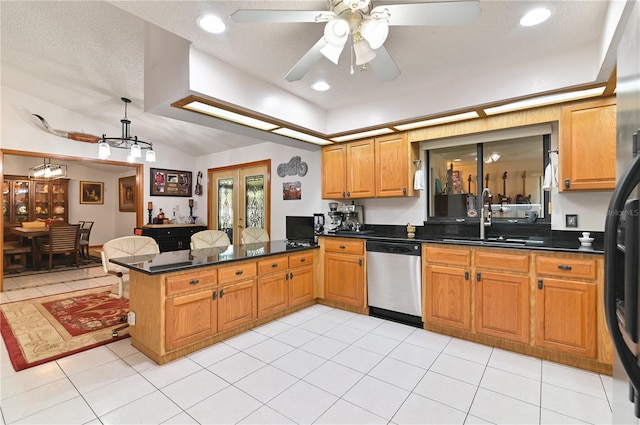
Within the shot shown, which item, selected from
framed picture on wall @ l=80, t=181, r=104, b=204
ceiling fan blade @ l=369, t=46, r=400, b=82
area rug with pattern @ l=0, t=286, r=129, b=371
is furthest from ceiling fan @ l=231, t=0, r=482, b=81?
framed picture on wall @ l=80, t=181, r=104, b=204

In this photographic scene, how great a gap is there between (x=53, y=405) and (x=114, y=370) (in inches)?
17.5

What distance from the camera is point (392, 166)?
3.78 meters

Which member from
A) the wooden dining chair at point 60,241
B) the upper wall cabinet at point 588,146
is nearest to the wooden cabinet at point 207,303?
the upper wall cabinet at point 588,146

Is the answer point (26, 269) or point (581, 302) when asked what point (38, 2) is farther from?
point (26, 269)

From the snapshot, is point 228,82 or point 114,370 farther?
point 228,82

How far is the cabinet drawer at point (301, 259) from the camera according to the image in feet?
12.2

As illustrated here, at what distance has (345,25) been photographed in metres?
1.55

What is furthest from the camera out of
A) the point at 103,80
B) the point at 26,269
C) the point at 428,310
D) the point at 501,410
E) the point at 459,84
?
the point at 26,269

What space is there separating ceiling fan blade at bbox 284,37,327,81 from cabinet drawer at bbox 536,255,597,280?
96.9 inches

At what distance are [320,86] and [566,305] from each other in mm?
→ 2993

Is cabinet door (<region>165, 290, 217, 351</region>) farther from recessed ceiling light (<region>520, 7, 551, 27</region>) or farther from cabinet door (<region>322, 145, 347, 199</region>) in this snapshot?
recessed ceiling light (<region>520, 7, 551, 27</region>)

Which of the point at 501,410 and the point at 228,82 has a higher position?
the point at 228,82

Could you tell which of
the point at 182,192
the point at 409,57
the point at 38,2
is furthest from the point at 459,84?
the point at 182,192

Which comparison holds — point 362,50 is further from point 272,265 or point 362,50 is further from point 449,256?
point 272,265
